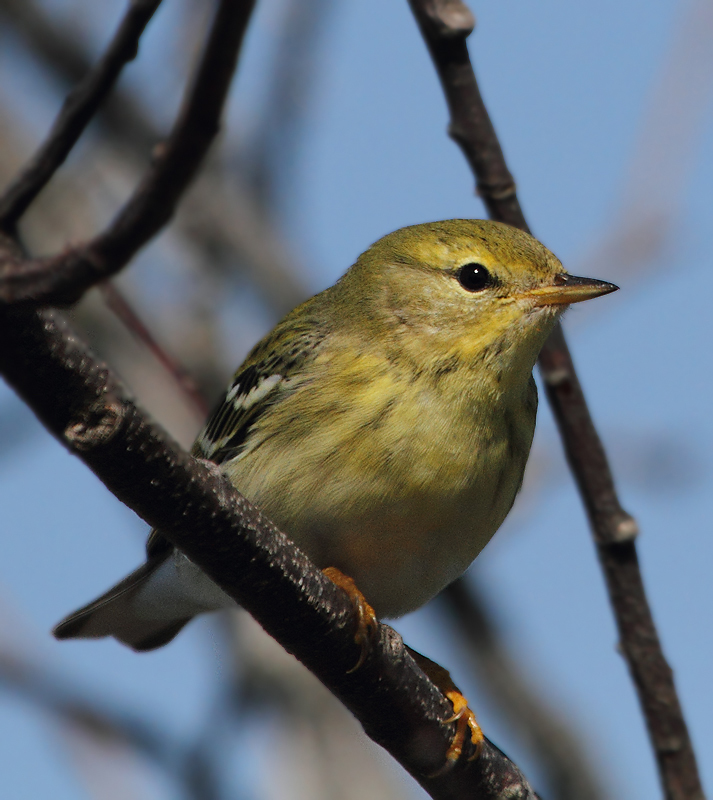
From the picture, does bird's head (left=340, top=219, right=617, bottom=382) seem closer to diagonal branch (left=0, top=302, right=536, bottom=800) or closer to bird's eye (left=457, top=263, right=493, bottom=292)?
bird's eye (left=457, top=263, right=493, bottom=292)

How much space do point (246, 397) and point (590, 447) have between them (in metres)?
1.70

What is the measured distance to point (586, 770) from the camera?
22.2 ft

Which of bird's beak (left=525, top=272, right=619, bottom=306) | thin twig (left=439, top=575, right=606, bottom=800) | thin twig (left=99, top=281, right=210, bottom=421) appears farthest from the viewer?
thin twig (left=439, top=575, right=606, bottom=800)

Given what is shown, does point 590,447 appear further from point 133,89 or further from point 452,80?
point 133,89

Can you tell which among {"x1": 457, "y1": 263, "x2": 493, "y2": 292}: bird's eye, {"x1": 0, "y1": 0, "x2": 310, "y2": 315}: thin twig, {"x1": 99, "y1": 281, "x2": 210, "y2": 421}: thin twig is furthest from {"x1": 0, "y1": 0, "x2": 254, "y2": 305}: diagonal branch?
{"x1": 0, "y1": 0, "x2": 310, "y2": 315}: thin twig

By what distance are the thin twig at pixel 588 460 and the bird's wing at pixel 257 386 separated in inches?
43.0

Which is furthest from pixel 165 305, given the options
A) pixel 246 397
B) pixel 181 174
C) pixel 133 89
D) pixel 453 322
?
pixel 181 174

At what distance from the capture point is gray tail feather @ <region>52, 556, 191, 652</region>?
5.22m

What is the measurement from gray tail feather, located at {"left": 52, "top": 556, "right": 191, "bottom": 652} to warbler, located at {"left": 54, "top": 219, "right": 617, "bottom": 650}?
0.02 meters

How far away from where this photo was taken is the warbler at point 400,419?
421 centimetres

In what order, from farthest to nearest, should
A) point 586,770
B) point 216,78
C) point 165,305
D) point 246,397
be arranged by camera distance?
1. point 165,305
2. point 586,770
3. point 246,397
4. point 216,78

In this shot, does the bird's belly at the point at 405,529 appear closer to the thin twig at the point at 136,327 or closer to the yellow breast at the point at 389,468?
the yellow breast at the point at 389,468

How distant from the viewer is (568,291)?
15.4 ft

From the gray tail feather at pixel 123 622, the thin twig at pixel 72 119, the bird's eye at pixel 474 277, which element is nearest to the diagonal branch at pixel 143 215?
the thin twig at pixel 72 119
